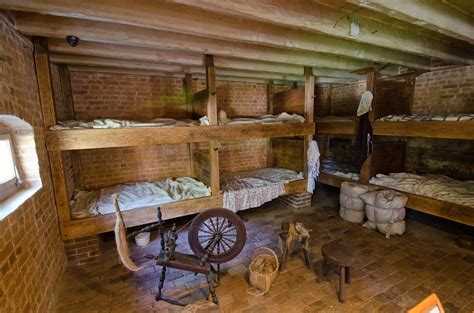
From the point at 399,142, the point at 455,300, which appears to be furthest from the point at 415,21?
the point at 399,142

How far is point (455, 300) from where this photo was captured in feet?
7.25

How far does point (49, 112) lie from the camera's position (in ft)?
8.36

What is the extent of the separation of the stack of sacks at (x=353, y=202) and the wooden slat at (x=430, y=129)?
109 centimetres

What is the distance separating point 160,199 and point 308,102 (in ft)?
10.3

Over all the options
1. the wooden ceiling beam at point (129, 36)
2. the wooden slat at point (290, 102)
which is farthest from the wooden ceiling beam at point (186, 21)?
the wooden slat at point (290, 102)

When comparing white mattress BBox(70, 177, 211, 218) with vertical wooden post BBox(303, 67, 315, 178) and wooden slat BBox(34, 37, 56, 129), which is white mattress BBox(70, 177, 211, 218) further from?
vertical wooden post BBox(303, 67, 315, 178)

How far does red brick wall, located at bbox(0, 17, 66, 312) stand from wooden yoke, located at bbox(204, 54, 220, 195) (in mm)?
1998

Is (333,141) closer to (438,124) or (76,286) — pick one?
(438,124)

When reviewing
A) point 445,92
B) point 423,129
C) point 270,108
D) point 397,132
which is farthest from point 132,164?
point 445,92

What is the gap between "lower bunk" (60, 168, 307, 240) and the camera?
2.83 metres

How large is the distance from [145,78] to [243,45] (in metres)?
2.29

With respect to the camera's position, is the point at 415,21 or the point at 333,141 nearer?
the point at 415,21

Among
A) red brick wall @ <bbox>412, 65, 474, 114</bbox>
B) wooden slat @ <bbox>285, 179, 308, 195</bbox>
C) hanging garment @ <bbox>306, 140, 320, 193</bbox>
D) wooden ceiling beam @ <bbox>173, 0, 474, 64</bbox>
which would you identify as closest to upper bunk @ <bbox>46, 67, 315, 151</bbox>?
hanging garment @ <bbox>306, 140, 320, 193</bbox>

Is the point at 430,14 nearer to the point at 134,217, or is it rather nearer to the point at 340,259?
the point at 340,259
